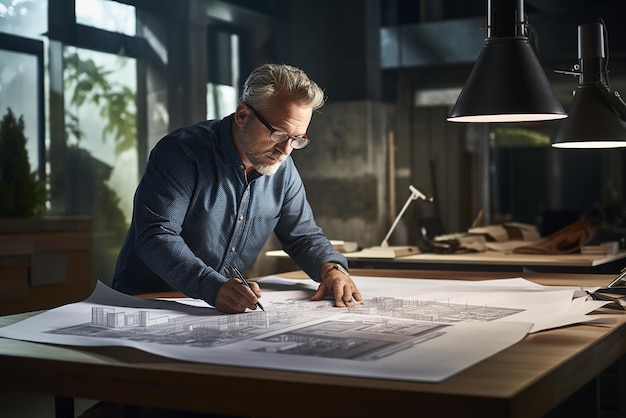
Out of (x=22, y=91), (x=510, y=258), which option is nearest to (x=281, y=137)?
(x=510, y=258)

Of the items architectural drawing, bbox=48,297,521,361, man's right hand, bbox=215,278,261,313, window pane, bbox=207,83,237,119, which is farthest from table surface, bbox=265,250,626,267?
window pane, bbox=207,83,237,119

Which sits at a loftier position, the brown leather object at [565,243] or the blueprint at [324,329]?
the brown leather object at [565,243]

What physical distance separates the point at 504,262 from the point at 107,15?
3740mm

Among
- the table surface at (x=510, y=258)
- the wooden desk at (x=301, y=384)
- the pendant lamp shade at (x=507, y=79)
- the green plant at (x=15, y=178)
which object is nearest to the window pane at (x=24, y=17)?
the green plant at (x=15, y=178)

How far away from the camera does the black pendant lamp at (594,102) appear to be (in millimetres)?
3023

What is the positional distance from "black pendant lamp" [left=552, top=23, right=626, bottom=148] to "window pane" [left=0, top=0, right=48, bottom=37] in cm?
400

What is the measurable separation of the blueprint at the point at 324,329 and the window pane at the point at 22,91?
12.6ft

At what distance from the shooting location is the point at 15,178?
5219 mm

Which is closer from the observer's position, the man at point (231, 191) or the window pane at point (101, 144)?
the man at point (231, 191)

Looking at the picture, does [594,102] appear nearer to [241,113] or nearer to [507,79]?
[507,79]

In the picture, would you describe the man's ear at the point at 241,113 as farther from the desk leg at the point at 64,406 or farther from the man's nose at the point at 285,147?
the desk leg at the point at 64,406

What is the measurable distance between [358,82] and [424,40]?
0.78 meters

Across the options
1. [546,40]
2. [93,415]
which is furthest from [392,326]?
[546,40]

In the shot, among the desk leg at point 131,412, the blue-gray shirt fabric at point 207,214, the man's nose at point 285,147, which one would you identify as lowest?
the desk leg at point 131,412
